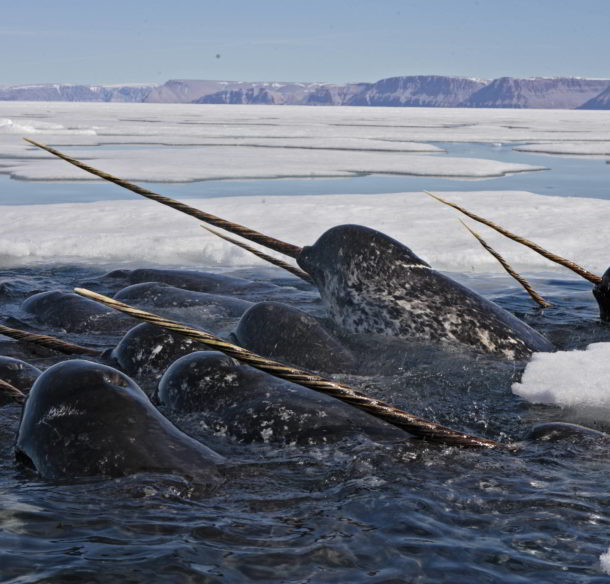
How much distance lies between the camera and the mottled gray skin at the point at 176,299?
7766mm

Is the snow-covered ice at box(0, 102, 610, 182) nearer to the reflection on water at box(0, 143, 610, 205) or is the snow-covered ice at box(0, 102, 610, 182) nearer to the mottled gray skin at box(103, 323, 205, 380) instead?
the reflection on water at box(0, 143, 610, 205)

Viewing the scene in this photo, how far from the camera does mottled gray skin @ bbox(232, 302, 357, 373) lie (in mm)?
6066

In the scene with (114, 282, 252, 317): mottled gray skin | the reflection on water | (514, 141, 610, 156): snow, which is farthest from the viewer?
(514, 141, 610, 156): snow

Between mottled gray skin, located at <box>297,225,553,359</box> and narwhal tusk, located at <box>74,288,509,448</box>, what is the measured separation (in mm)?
2638

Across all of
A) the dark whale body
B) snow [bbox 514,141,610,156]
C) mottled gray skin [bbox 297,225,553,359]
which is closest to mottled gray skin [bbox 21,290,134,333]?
the dark whale body

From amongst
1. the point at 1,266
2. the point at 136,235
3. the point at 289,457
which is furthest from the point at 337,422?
the point at 136,235

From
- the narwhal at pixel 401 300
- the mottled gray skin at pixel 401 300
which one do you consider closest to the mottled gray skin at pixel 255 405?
the narwhal at pixel 401 300

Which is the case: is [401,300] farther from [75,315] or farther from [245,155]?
[245,155]

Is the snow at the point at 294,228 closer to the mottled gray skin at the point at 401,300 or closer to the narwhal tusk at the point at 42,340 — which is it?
the mottled gray skin at the point at 401,300

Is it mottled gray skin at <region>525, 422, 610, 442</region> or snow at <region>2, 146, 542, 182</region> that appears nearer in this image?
mottled gray skin at <region>525, 422, 610, 442</region>

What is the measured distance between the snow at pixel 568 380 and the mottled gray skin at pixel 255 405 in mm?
1321

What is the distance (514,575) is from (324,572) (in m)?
0.64

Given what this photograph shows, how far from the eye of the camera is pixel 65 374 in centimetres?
409

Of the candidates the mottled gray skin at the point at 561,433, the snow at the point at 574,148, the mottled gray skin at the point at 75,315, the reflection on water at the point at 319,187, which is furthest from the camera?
the snow at the point at 574,148
